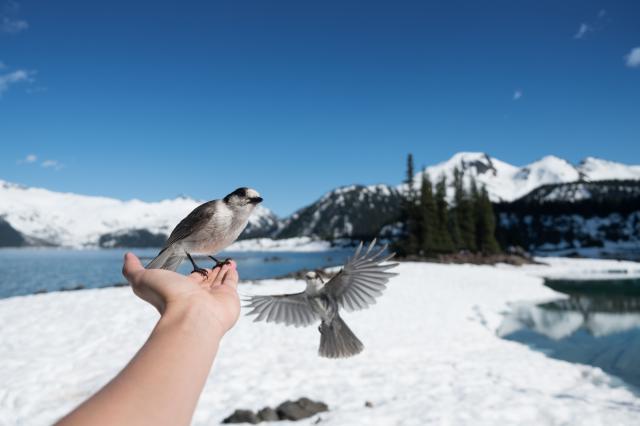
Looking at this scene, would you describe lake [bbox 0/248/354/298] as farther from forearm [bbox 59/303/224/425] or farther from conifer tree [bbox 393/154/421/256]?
conifer tree [bbox 393/154/421/256]

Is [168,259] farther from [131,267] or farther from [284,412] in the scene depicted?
[284,412]

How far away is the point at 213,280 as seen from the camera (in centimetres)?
242

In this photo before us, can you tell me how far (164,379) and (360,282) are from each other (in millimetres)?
1630

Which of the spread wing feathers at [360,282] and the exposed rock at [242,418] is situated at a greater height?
the spread wing feathers at [360,282]

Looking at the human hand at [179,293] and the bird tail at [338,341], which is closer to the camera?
the human hand at [179,293]

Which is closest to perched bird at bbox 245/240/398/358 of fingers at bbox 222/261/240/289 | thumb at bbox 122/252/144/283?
fingers at bbox 222/261/240/289

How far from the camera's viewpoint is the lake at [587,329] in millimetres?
14500

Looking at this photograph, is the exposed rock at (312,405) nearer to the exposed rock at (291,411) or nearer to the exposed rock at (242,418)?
the exposed rock at (291,411)

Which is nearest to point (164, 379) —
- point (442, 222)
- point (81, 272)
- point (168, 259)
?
point (168, 259)

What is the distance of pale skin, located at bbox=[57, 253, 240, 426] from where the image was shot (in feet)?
3.69

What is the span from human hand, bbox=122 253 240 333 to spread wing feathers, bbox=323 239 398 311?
29.1 inches

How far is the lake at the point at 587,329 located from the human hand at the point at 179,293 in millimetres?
13152

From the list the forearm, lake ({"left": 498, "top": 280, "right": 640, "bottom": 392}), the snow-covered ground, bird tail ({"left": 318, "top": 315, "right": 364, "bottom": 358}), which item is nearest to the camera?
the forearm

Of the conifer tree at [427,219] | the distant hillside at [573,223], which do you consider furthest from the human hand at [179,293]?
the distant hillside at [573,223]
